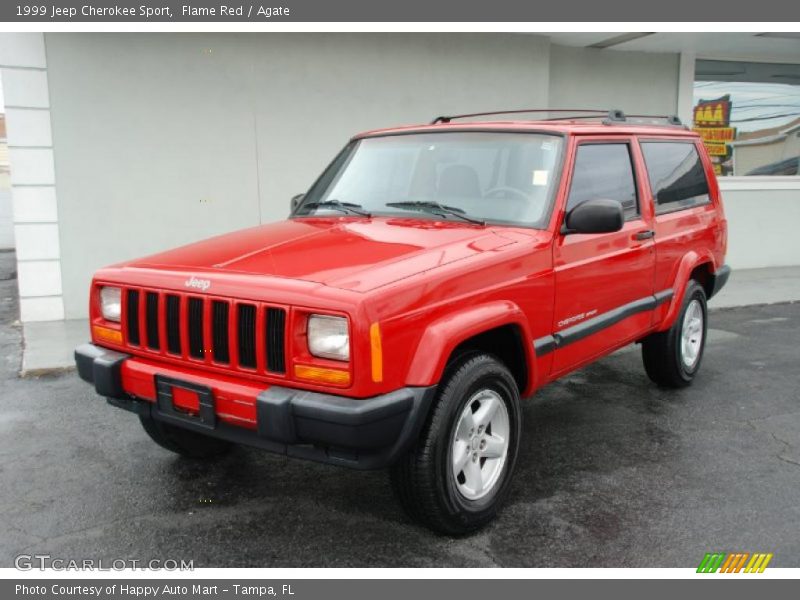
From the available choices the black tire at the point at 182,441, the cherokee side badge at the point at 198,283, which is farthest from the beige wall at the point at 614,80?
the cherokee side badge at the point at 198,283

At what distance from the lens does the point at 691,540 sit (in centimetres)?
332

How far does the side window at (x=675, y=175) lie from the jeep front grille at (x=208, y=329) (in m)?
3.05

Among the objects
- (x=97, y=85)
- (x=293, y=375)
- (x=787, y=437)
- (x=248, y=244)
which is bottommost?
(x=787, y=437)

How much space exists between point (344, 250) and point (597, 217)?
4.29ft

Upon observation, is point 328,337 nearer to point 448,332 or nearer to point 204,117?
point 448,332

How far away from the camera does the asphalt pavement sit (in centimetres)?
326

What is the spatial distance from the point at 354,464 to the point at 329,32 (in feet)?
21.8

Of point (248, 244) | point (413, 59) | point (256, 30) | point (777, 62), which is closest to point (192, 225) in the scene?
point (256, 30)

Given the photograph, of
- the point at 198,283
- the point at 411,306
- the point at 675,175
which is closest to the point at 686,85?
the point at 675,175

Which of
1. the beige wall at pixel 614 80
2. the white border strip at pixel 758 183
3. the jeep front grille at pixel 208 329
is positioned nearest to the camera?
the jeep front grille at pixel 208 329

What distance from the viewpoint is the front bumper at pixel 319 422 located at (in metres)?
2.84

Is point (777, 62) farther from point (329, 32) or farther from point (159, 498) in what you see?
point (159, 498)

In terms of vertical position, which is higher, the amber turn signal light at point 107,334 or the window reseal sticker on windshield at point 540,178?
the window reseal sticker on windshield at point 540,178

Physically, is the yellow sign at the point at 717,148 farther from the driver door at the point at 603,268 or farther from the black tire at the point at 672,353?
the driver door at the point at 603,268
